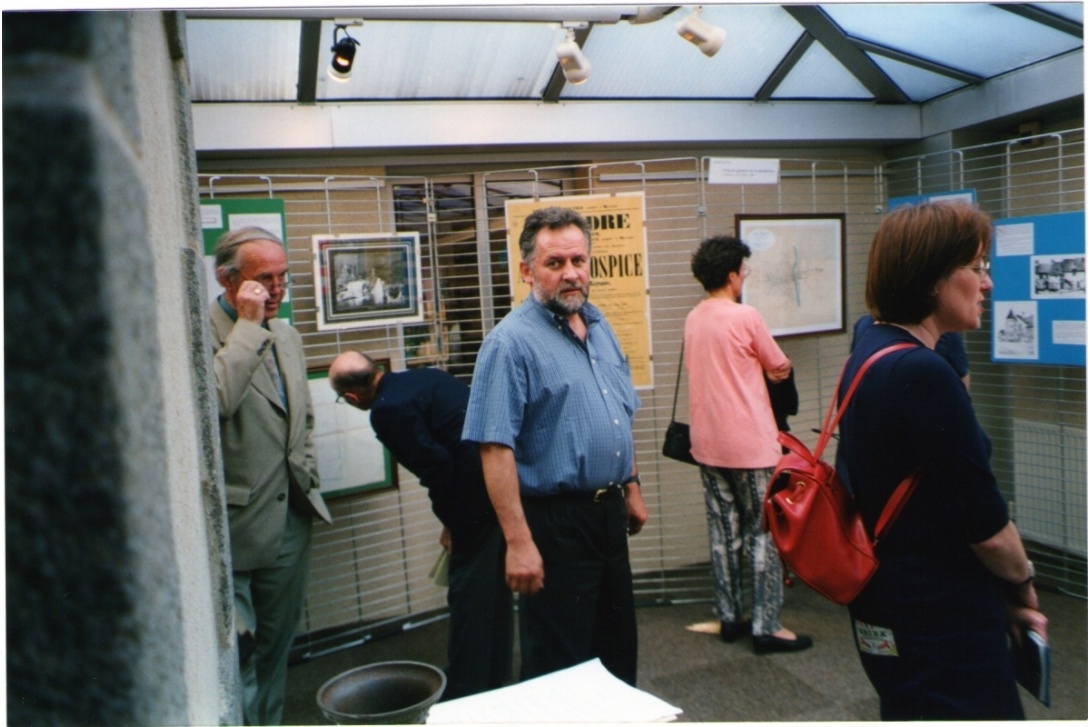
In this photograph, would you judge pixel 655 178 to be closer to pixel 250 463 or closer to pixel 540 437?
pixel 540 437

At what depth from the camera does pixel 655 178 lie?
4.01m

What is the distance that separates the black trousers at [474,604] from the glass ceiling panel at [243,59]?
2007mm

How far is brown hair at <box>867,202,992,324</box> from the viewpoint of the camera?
61.2 inches

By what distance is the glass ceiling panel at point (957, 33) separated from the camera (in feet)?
10.8

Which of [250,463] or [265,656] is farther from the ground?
[250,463]

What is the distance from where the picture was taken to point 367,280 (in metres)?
3.59

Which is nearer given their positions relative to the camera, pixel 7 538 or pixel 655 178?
pixel 7 538

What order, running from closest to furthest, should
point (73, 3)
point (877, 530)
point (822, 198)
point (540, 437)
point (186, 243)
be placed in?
1. point (73, 3)
2. point (186, 243)
3. point (877, 530)
4. point (540, 437)
5. point (822, 198)

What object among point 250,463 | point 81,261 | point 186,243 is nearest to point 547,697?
point 186,243

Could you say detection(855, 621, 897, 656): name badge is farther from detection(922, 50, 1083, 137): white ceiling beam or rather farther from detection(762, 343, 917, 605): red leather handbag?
detection(922, 50, 1083, 137): white ceiling beam

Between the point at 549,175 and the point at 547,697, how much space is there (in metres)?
3.24

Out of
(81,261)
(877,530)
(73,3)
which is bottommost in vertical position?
(877,530)

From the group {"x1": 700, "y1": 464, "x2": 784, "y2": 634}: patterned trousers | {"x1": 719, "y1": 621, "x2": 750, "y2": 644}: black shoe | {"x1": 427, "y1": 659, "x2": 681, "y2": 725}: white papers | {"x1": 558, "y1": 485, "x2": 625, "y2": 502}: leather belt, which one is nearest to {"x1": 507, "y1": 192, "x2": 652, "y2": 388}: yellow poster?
{"x1": 700, "y1": 464, "x2": 784, "y2": 634}: patterned trousers

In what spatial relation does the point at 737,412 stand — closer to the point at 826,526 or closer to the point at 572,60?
the point at 572,60
